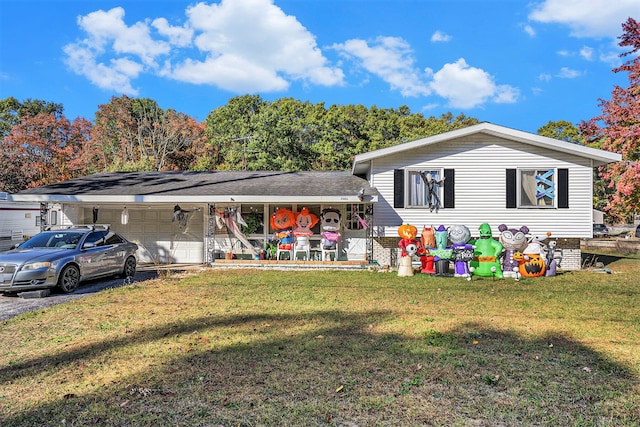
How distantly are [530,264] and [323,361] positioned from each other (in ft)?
30.6

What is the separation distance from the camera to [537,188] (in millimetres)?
13648

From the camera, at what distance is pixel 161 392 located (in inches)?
156

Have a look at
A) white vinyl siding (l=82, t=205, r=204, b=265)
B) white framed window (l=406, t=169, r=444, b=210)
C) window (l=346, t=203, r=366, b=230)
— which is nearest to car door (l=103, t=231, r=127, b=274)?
white vinyl siding (l=82, t=205, r=204, b=265)

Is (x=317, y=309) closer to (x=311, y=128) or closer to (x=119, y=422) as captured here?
(x=119, y=422)

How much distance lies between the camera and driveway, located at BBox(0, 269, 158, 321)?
761 centimetres

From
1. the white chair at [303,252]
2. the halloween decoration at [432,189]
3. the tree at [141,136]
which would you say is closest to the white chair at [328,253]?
the white chair at [303,252]

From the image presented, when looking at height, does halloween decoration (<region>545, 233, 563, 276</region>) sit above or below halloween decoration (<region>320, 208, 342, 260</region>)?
below

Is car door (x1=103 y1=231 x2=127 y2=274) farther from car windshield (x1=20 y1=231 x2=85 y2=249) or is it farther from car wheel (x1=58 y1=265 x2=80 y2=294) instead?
car wheel (x1=58 y1=265 x2=80 y2=294)

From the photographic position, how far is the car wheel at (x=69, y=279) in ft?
29.6

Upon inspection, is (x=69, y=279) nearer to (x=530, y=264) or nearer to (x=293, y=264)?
(x=293, y=264)

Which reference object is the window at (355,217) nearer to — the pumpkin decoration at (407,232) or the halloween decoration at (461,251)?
the pumpkin decoration at (407,232)

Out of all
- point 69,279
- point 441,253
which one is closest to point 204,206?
point 69,279

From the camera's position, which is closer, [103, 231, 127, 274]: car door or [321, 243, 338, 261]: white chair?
[103, 231, 127, 274]: car door

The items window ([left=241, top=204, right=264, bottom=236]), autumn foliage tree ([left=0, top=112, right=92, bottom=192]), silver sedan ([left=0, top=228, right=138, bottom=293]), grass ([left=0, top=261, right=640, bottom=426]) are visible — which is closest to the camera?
grass ([left=0, top=261, right=640, bottom=426])
